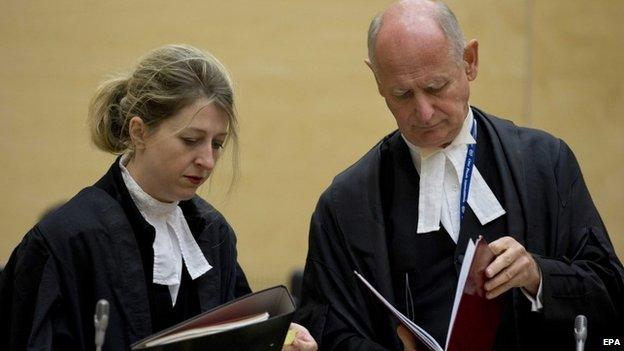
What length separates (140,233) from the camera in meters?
3.70

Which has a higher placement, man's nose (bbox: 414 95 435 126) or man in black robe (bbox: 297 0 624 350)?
man's nose (bbox: 414 95 435 126)

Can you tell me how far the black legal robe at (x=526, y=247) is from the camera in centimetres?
368

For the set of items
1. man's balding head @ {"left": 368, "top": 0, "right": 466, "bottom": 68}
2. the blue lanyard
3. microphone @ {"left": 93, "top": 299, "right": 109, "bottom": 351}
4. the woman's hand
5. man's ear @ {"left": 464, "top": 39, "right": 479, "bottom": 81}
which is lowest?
the woman's hand

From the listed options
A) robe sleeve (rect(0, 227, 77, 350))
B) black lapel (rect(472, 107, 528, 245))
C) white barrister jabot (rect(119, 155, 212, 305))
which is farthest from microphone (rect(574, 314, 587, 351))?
robe sleeve (rect(0, 227, 77, 350))

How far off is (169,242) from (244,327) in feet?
2.38

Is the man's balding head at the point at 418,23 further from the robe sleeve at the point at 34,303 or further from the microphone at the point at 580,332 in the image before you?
the robe sleeve at the point at 34,303

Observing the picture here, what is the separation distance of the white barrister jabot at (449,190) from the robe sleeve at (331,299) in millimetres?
262

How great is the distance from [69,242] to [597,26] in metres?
4.25

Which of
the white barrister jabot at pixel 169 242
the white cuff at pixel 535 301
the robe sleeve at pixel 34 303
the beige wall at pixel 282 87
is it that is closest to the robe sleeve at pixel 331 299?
the white barrister jabot at pixel 169 242

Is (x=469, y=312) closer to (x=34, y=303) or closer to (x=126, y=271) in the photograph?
(x=126, y=271)

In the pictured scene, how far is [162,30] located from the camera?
6.21 m

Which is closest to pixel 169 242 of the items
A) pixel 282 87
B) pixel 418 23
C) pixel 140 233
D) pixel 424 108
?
pixel 140 233

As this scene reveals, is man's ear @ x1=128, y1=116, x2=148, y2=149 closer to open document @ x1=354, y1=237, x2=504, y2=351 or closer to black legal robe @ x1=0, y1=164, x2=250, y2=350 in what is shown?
black legal robe @ x1=0, y1=164, x2=250, y2=350

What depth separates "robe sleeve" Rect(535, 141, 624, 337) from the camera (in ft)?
11.9
